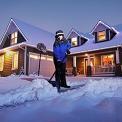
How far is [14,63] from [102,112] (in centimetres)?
1972

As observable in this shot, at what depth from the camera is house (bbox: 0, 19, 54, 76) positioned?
20734 mm

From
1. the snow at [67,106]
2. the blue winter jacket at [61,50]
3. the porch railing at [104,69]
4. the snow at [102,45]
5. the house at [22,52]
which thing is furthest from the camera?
the house at [22,52]

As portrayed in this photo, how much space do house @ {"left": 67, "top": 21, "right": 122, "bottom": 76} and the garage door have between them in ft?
7.19

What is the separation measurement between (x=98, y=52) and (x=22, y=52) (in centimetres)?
714

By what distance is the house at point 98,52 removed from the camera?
19.8 m

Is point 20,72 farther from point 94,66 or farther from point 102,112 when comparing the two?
point 102,112

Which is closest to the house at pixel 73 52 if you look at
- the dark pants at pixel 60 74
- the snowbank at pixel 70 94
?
the dark pants at pixel 60 74

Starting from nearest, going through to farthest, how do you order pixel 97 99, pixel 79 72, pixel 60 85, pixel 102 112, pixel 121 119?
pixel 121 119 → pixel 102 112 → pixel 97 99 → pixel 60 85 → pixel 79 72

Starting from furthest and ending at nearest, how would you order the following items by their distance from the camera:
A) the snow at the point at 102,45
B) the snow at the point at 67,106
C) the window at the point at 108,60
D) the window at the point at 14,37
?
the window at the point at 14,37 < the window at the point at 108,60 < the snow at the point at 102,45 < the snow at the point at 67,106

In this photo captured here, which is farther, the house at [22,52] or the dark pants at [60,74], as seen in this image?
the house at [22,52]

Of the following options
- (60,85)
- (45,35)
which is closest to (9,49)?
(45,35)

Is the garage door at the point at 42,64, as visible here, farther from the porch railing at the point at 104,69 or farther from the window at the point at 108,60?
the window at the point at 108,60

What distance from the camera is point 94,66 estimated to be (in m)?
21.6

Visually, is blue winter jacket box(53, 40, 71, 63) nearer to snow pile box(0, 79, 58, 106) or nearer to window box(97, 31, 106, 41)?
snow pile box(0, 79, 58, 106)
